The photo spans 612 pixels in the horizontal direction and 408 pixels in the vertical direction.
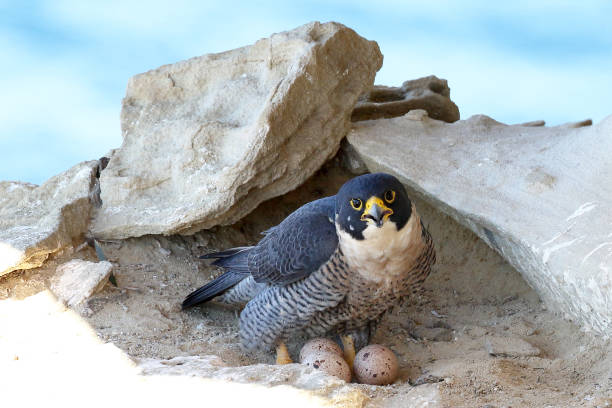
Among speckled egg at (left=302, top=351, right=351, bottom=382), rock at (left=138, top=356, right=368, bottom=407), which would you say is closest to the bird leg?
speckled egg at (left=302, top=351, right=351, bottom=382)

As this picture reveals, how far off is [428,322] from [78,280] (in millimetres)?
2285

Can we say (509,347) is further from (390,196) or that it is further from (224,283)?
(224,283)

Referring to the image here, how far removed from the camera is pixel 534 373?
11.1 ft

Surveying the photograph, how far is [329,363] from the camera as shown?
11.0 feet

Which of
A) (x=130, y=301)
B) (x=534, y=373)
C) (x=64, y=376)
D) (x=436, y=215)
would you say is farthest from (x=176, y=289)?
(x=534, y=373)

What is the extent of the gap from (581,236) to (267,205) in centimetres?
251

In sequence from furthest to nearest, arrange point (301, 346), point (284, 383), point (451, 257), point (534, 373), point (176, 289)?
1. point (451, 257)
2. point (176, 289)
3. point (301, 346)
4. point (534, 373)
5. point (284, 383)

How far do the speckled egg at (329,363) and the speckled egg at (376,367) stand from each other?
0.25 feet

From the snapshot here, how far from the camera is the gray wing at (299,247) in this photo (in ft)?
11.2

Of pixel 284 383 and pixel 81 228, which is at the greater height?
pixel 81 228

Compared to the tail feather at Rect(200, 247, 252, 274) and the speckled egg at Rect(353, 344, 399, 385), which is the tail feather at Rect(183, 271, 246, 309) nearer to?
the tail feather at Rect(200, 247, 252, 274)

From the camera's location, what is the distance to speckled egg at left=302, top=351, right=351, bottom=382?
332cm

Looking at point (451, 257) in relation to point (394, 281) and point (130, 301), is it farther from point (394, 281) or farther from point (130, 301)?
point (130, 301)

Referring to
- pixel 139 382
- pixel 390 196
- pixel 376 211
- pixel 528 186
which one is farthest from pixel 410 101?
pixel 139 382
